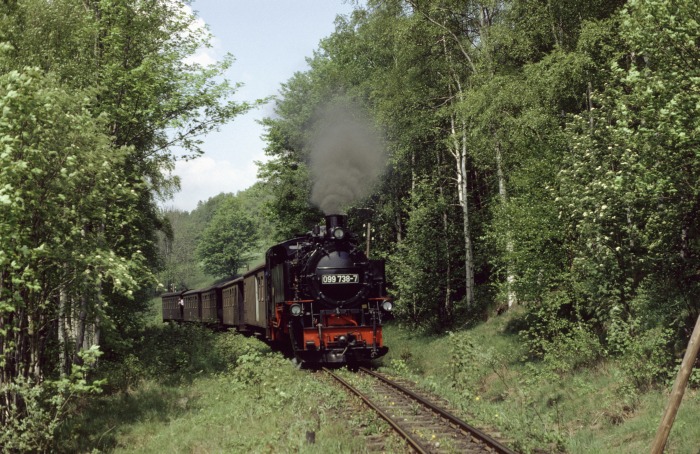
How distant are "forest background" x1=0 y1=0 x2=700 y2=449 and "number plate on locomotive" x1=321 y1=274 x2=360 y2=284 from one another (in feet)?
13.8

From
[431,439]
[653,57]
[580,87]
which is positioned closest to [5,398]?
[431,439]

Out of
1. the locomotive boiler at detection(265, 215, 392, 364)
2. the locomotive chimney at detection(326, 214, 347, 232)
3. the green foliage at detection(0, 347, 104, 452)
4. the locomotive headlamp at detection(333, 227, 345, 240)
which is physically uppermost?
the locomotive chimney at detection(326, 214, 347, 232)

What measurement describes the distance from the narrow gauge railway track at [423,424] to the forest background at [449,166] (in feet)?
11.2

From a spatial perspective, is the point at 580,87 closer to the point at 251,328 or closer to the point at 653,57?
the point at 653,57

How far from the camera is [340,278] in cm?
1773

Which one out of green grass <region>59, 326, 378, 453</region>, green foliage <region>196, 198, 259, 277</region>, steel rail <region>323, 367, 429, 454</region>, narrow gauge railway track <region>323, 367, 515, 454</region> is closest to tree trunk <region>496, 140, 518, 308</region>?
narrow gauge railway track <region>323, 367, 515, 454</region>

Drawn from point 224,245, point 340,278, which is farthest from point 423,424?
point 224,245

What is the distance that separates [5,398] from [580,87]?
15.2 meters

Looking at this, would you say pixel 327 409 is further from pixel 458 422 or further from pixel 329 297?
pixel 329 297

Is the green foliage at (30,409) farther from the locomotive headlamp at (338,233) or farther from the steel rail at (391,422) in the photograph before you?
the locomotive headlamp at (338,233)

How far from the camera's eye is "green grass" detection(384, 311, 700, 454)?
31.4 feet

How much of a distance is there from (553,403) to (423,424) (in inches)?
130

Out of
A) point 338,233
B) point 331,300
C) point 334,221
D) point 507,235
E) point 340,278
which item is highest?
point 334,221

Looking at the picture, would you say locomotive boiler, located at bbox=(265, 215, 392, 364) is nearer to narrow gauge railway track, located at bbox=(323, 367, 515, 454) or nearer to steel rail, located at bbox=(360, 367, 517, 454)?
steel rail, located at bbox=(360, 367, 517, 454)
